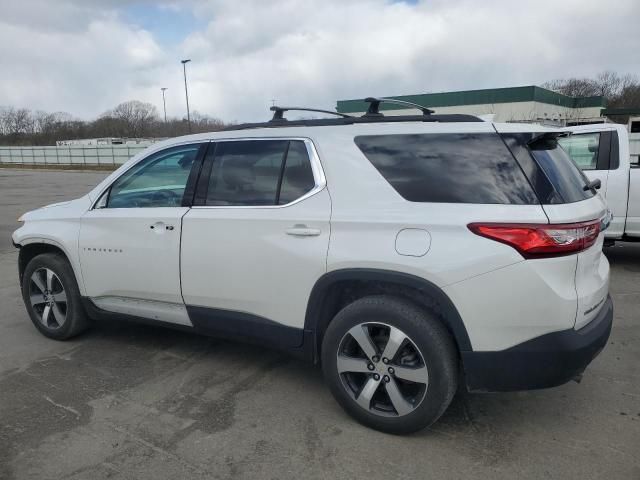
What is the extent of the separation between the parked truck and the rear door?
4.82 metres

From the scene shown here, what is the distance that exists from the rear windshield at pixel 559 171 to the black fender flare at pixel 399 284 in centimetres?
80

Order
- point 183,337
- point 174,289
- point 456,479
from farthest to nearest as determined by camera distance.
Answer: point 183,337
point 174,289
point 456,479

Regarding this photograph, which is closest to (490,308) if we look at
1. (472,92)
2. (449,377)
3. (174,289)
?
(449,377)

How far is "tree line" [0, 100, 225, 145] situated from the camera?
8431 cm

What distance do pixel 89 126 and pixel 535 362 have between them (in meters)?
99.9

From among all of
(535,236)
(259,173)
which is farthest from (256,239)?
(535,236)

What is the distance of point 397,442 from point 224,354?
175 cm

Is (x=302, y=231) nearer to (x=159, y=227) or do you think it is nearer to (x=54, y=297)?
(x=159, y=227)

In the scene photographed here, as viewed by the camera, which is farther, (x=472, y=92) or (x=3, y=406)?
(x=472, y=92)

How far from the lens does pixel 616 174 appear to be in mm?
6781

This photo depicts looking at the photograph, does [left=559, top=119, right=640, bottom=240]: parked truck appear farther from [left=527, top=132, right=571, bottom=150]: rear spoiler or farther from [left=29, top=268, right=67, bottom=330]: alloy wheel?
[left=29, top=268, right=67, bottom=330]: alloy wheel

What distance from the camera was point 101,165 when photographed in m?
50.0

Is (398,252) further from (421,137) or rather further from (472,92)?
(472,92)

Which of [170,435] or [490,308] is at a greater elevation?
[490,308]
